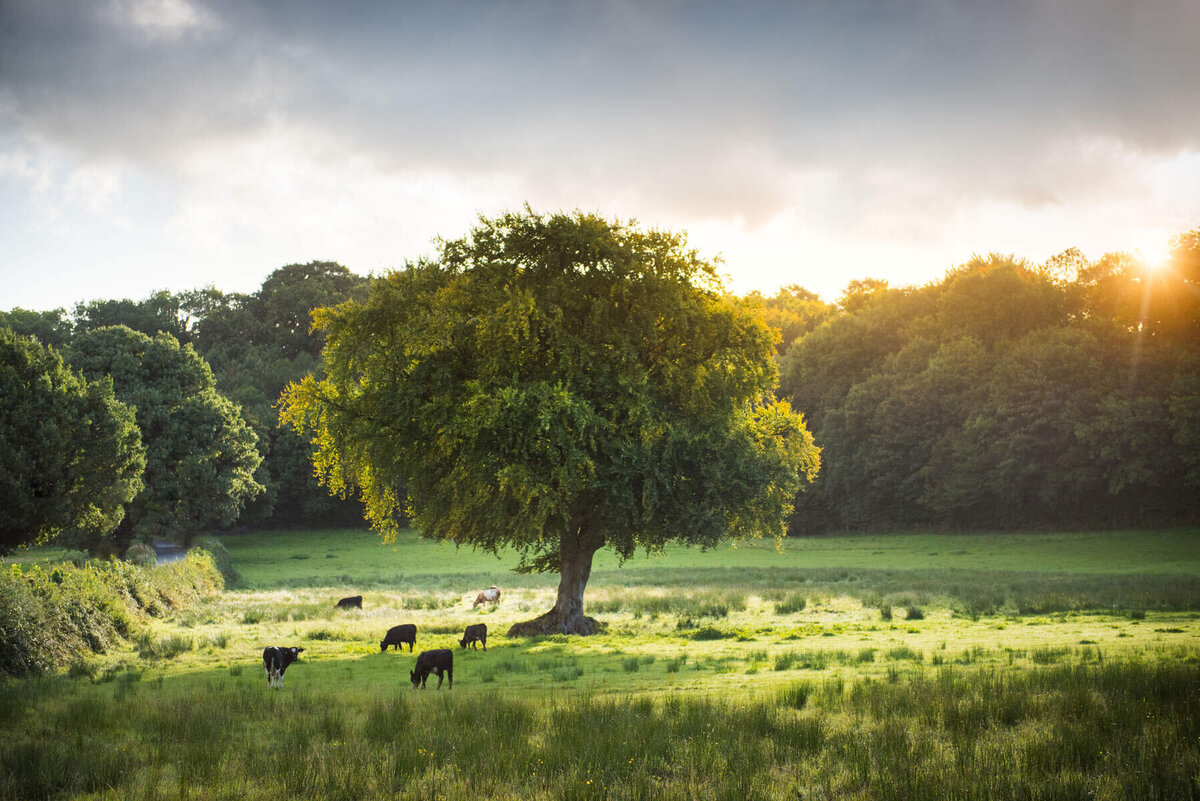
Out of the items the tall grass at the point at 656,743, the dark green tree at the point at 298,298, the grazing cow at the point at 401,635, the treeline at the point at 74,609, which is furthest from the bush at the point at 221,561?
the dark green tree at the point at 298,298

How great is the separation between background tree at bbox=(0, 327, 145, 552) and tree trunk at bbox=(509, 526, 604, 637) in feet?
68.1

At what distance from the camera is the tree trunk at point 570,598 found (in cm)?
2462

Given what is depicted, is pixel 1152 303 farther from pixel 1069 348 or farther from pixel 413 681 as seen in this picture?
pixel 413 681

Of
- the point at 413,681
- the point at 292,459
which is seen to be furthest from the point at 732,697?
the point at 292,459

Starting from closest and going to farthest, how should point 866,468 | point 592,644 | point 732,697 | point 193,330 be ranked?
point 732,697 < point 592,644 < point 866,468 < point 193,330

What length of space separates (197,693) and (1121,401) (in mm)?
56916

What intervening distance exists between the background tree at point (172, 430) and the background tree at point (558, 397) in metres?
27.5

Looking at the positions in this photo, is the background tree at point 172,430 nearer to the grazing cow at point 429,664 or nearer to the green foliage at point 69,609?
the green foliage at point 69,609

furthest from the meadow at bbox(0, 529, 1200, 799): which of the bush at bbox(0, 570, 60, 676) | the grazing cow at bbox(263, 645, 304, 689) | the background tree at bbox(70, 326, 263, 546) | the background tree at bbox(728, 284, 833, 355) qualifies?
the background tree at bbox(728, 284, 833, 355)

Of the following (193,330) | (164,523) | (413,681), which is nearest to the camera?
(413,681)

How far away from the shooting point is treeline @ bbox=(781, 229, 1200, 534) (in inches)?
2125

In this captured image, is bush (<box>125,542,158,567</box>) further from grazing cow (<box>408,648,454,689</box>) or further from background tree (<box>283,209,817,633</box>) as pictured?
grazing cow (<box>408,648,454,689</box>)

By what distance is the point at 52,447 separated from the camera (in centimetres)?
3284

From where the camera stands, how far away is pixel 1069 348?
56.4 metres
